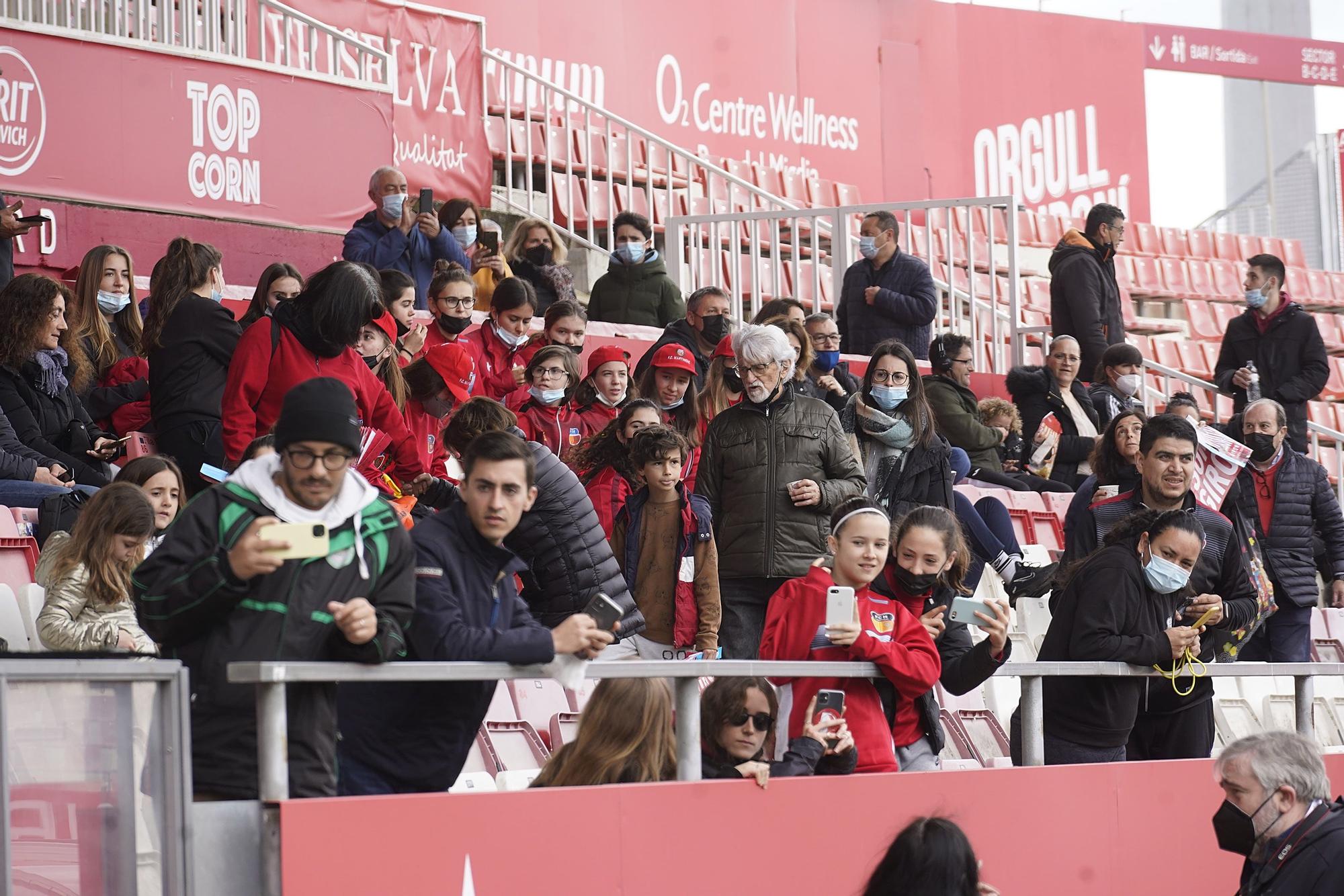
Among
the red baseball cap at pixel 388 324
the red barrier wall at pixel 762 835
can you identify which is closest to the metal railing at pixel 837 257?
the red baseball cap at pixel 388 324

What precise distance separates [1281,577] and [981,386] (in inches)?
165

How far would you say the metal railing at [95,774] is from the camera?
357 centimetres

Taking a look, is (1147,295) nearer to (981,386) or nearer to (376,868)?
(981,386)

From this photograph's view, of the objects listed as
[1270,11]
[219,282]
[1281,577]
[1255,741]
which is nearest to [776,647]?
[1255,741]

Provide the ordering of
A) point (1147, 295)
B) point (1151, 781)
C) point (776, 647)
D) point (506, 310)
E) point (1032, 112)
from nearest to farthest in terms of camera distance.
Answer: point (776, 647) < point (1151, 781) < point (506, 310) < point (1147, 295) < point (1032, 112)

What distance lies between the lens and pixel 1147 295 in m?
21.7

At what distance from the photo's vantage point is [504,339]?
28.7 ft

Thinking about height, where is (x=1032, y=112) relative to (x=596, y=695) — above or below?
above

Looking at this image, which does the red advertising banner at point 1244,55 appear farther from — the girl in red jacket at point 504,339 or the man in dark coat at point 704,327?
the girl in red jacket at point 504,339

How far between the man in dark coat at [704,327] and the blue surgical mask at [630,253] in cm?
191

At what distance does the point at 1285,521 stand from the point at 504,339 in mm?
3784

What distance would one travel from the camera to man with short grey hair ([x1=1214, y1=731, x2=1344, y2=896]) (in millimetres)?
4961

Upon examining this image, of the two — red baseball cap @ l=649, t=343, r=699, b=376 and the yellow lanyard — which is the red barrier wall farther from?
red baseball cap @ l=649, t=343, r=699, b=376

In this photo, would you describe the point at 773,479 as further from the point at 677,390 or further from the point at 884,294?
the point at 884,294
